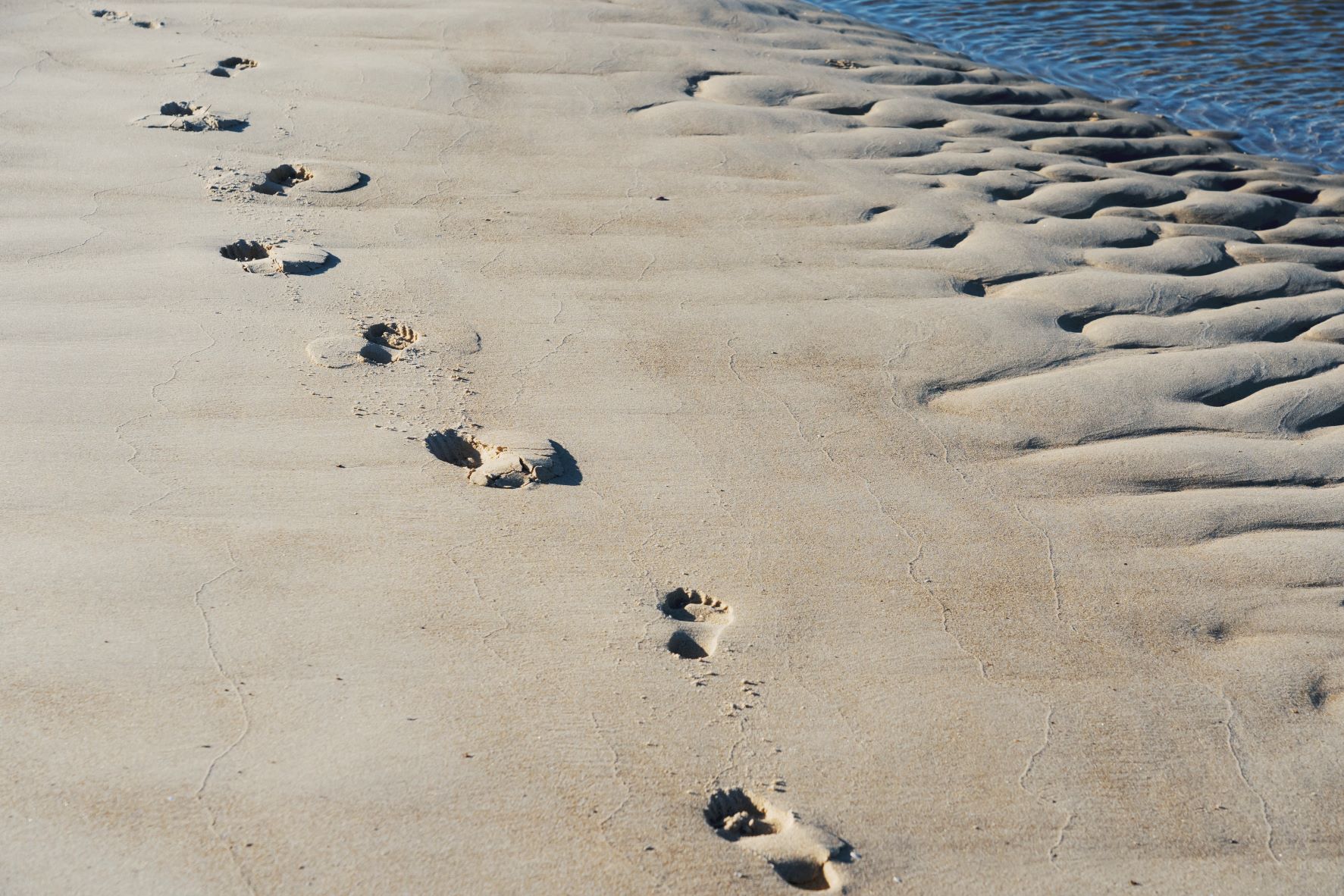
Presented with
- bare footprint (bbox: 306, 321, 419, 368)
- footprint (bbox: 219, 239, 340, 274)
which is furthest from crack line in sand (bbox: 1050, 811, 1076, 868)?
footprint (bbox: 219, 239, 340, 274)

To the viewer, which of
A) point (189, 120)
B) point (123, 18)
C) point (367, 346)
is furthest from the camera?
point (123, 18)

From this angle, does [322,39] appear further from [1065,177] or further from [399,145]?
[1065,177]

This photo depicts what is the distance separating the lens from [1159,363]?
3213 mm

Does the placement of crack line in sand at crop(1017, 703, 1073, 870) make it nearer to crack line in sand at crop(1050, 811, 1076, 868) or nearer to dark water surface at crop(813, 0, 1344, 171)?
crack line in sand at crop(1050, 811, 1076, 868)

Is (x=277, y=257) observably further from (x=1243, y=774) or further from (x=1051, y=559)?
(x=1243, y=774)

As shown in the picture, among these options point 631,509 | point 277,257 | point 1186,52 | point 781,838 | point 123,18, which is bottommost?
point 781,838

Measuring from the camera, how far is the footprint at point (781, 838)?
68.8 inches

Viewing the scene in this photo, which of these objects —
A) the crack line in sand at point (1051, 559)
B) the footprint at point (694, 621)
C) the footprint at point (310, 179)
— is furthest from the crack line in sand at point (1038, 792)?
the footprint at point (310, 179)

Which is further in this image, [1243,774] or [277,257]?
[277,257]

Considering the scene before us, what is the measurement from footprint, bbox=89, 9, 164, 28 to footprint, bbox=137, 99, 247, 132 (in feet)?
3.55

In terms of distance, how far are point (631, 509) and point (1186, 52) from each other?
6026 mm

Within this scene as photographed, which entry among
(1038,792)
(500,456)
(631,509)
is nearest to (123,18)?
(500,456)

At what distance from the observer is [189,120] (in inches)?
162

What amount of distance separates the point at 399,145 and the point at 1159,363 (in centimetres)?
265
